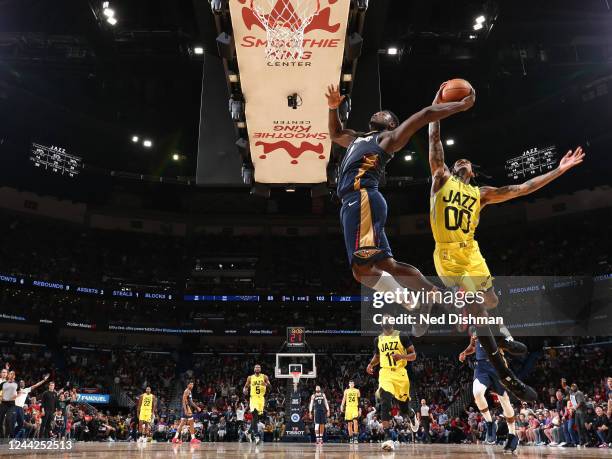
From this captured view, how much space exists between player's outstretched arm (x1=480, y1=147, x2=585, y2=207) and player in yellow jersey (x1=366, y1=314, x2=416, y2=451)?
13.5 ft

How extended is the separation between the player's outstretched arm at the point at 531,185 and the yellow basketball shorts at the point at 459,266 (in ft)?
2.14

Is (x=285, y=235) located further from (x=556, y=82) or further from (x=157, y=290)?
(x=556, y=82)

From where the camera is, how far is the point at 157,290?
98.4 feet

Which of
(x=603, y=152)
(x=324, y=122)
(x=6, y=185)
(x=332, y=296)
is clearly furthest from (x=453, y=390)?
(x=6, y=185)

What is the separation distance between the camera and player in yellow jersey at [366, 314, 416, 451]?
934cm

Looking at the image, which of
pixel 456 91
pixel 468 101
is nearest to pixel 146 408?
pixel 456 91

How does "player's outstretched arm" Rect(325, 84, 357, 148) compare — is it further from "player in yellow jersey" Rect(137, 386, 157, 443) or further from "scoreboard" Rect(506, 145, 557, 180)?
"scoreboard" Rect(506, 145, 557, 180)

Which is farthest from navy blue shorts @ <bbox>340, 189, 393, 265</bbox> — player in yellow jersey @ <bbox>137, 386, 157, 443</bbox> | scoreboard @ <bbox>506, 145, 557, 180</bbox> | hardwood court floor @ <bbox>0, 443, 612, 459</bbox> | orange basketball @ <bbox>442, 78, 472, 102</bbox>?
scoreboard @ <bbox>506, 145, 557, 180</bbox>

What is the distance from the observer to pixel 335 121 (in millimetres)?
4328

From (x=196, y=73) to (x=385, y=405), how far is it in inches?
553

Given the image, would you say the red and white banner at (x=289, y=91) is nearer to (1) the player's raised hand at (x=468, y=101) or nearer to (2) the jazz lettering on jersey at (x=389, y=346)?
(1) the player's raised hand at (x=468, y=101)

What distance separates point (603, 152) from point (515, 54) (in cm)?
938

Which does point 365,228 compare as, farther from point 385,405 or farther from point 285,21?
point 385,405

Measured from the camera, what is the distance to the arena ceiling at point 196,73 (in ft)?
50.2
